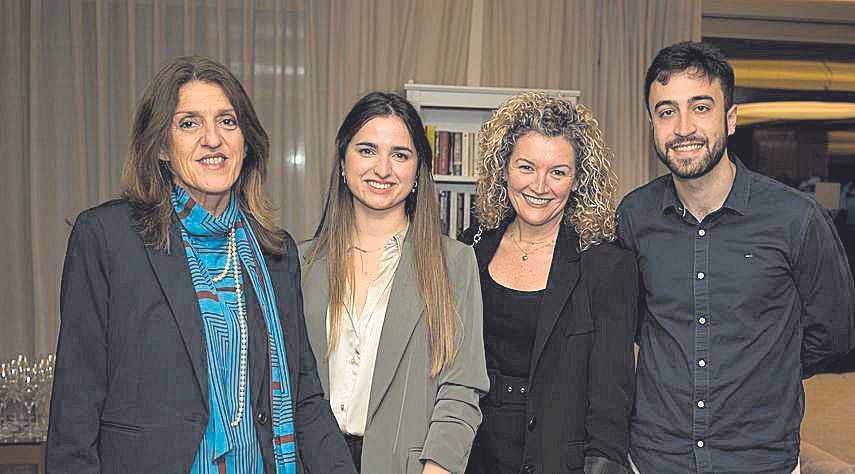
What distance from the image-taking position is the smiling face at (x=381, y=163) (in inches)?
92.7

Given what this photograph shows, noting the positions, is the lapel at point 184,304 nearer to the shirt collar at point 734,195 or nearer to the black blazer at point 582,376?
the black blazer at point 582,376

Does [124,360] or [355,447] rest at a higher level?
[124,360]

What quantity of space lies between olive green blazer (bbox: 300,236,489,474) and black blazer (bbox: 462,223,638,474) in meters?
0.16

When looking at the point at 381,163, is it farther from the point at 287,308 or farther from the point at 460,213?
the point at 460,213

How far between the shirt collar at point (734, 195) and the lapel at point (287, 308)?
1.09 metres

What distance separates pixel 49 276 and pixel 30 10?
1.42 metres

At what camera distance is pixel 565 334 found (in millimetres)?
2354

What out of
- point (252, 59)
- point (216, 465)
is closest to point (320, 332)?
point (216, 465)

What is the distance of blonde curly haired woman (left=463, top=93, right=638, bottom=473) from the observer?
2324 millimetres

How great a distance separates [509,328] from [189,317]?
37.4 inches

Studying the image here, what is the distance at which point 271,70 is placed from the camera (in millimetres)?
5180

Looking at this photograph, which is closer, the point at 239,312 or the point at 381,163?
the point at 239,312

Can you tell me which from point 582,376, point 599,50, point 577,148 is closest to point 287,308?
point 582,376

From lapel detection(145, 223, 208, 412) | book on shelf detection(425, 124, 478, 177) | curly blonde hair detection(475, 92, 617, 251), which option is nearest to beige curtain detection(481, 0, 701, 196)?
book on shelf detection(425, 124, 478, 177)
